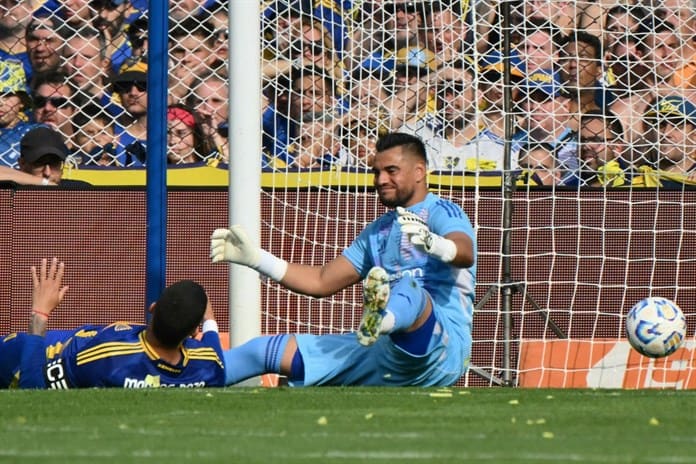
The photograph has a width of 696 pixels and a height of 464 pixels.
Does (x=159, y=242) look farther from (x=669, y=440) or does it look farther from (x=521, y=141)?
(x=669, y=440)

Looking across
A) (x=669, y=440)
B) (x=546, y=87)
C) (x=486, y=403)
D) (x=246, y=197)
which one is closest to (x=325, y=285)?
(x=246, y=197)

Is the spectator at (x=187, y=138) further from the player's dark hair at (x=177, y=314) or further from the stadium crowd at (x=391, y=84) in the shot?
the player's dark hair at (x=177, y=314)

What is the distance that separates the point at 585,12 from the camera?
9.30m

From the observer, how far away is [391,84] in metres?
8.77

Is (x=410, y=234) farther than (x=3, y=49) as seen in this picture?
No

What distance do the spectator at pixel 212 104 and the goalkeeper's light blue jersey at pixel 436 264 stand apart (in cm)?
262

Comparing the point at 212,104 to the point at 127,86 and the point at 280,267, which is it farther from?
the point at 280,267

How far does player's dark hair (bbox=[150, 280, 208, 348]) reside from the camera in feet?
20.4

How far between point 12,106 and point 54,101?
291 mm

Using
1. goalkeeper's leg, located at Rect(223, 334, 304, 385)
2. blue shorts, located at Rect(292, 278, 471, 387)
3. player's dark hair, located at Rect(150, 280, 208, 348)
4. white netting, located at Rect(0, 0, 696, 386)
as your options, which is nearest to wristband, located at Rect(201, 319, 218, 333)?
goalkeeper's leg, located at Rect(223, 334, 304, 385)

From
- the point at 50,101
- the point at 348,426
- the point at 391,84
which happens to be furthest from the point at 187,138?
the point at 348,426

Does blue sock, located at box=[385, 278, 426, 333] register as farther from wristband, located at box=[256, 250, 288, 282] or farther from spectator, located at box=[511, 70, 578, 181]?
spectator, located at box=[511, 70, 578, 181]

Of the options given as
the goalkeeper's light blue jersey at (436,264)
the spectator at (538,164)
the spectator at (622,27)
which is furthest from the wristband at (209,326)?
the spectator at (622,27)

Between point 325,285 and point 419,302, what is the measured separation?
1.04 metres
